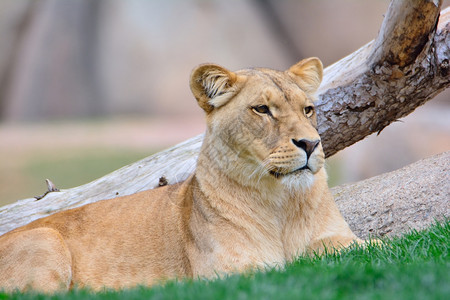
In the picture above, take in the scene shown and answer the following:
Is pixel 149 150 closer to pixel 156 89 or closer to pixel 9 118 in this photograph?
pixel 156 89

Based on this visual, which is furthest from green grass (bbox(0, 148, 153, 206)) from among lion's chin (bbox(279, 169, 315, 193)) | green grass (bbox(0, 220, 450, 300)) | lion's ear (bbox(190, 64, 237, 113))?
green grass (bbox(0, 220, 450, 300))

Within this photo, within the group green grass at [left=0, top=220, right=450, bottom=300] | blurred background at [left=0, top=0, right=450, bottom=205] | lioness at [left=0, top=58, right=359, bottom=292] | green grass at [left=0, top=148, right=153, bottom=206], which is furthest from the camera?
blurred background at [left=0, top=0, right=450, bottom=205]

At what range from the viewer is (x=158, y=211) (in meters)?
5.11


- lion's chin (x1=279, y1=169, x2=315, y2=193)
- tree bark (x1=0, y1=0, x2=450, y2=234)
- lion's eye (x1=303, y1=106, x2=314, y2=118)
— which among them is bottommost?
tree bark (x1=0, y1=0, x2=450, y2=234)

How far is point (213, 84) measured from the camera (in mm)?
4703

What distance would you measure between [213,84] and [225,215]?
3.09 feet

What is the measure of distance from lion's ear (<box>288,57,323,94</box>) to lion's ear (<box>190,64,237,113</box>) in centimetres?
57

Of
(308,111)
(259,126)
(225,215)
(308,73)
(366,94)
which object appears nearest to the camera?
(259,126)

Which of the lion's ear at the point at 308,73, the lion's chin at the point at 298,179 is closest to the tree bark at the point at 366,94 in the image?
the lion's ear at the point at 308,73

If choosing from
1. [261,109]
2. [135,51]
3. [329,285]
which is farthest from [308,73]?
[135,51]

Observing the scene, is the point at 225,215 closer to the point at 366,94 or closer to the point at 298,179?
the point at 298,179

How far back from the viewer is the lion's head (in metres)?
4.23

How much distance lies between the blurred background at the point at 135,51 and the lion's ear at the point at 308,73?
31.6 feet

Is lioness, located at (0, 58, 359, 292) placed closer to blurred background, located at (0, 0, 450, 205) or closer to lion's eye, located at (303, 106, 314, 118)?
lion's eye, located at (303, 106, 314, 118)
